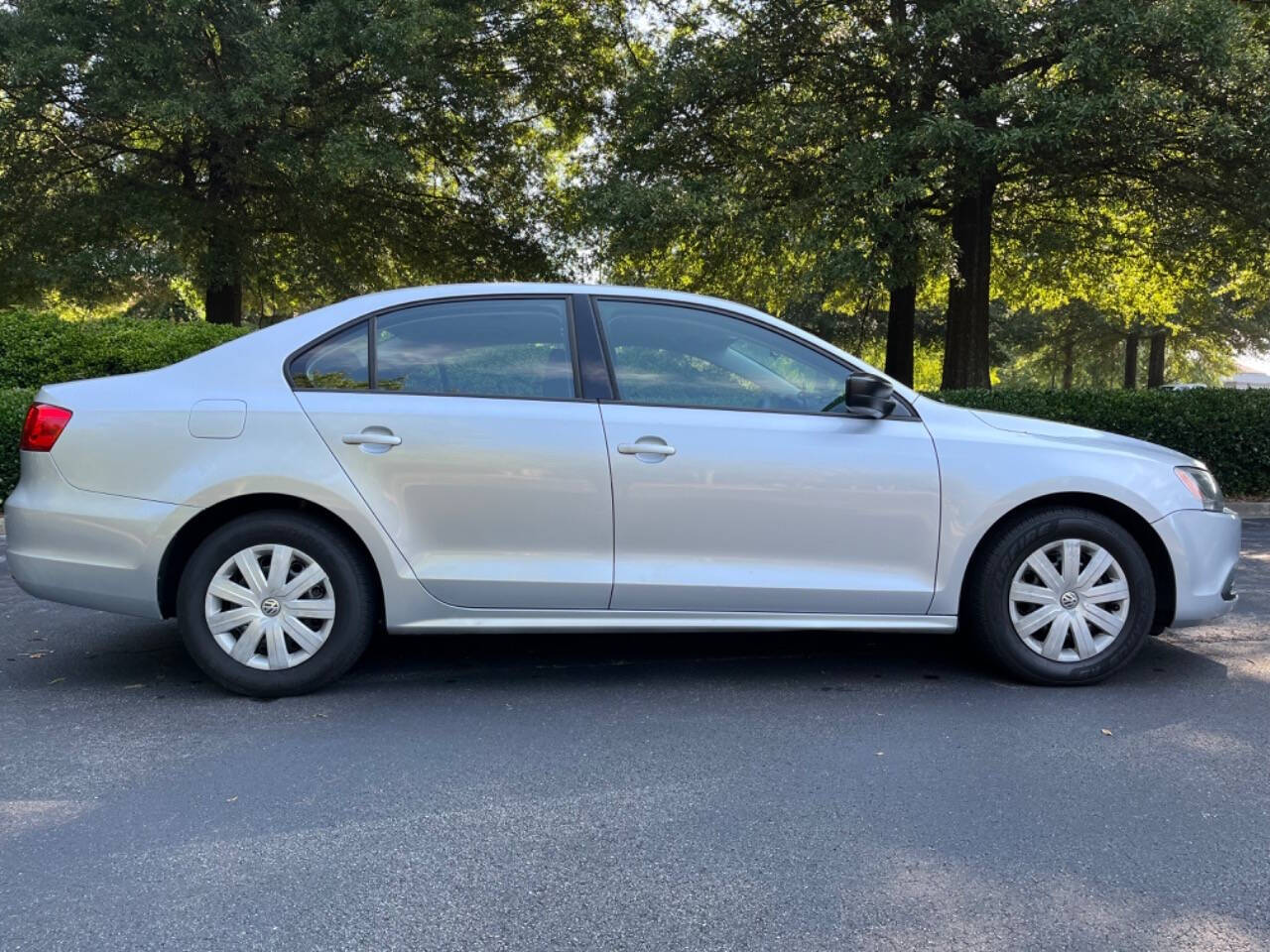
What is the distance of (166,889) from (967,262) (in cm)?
1393

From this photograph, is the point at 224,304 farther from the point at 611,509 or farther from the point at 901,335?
the point at 611,509

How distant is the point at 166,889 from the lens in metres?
2.46

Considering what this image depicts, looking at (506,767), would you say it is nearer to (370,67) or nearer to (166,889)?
(166,889)

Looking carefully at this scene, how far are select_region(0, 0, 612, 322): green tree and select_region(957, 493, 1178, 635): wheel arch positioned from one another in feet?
35.1

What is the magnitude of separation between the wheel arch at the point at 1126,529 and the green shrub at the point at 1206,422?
21.1 ft

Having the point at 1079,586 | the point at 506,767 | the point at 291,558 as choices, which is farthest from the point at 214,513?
the point at 1079,586

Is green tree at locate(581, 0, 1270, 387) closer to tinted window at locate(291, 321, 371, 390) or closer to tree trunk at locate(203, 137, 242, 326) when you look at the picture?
tree trunk at locate(203, 137, 242, 326)

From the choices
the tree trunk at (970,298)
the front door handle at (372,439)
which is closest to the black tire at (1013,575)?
the front door handle at (372,439)

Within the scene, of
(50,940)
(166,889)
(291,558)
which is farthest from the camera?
(291,558)

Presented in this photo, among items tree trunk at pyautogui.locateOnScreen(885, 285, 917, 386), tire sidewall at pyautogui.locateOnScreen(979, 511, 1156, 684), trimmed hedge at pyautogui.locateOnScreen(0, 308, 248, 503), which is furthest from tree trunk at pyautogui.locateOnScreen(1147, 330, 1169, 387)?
tire sidewall at pyautogui.locateOnScreen(979, 511, 1156, 684)

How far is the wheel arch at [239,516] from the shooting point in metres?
3.87

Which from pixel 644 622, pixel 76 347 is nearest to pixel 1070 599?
pixel 644 622

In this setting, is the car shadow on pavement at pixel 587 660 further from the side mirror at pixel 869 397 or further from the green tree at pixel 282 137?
the green tree at pixel 282 137

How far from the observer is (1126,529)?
416 cm
